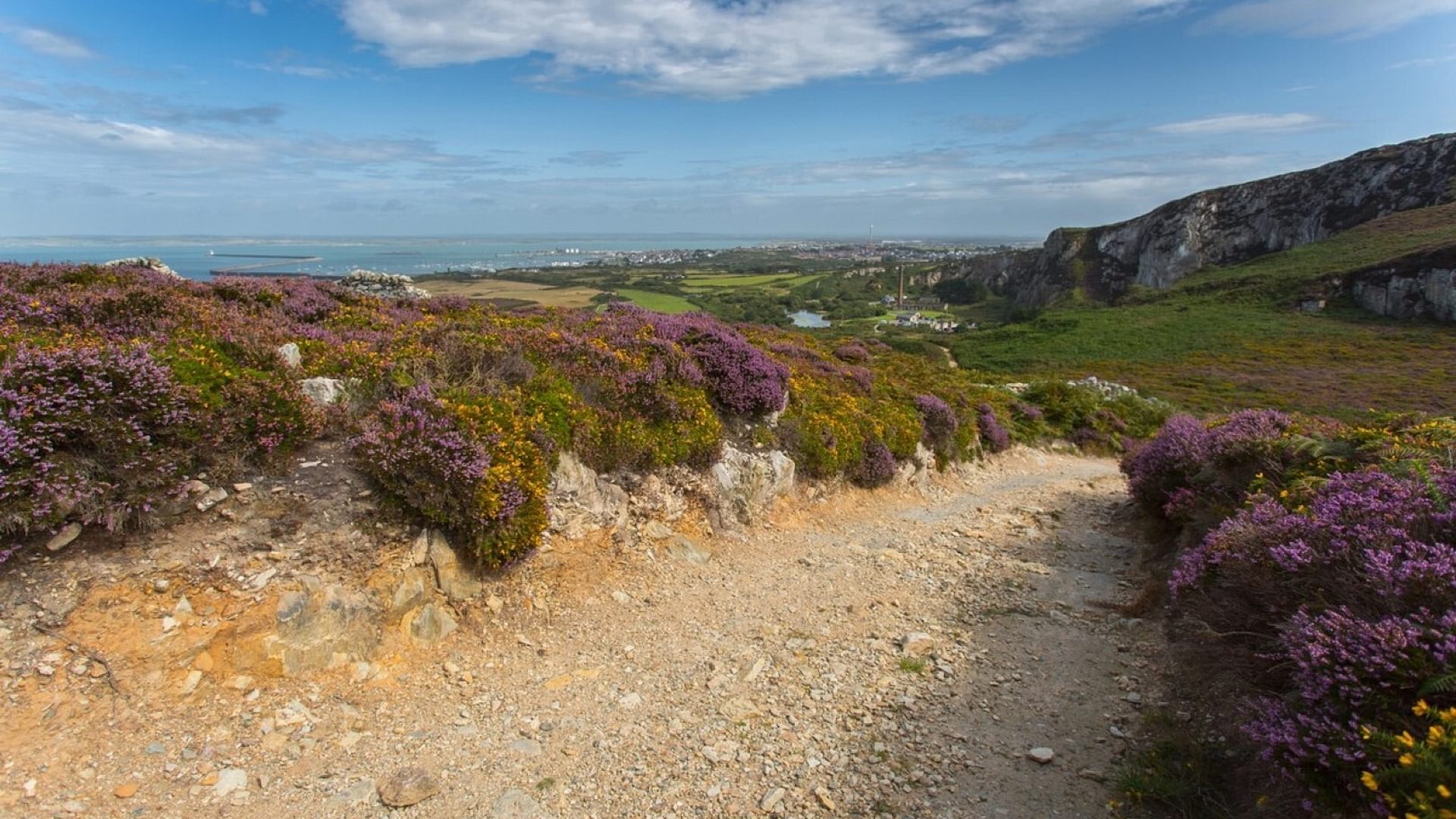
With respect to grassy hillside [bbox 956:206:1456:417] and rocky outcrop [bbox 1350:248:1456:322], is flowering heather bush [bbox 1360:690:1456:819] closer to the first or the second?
grassy hillside [bbox 956:206:1456:417]

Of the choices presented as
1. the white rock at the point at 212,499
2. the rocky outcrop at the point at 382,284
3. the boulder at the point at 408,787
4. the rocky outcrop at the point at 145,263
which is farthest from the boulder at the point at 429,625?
the rocky outcrop at the point at 145,263

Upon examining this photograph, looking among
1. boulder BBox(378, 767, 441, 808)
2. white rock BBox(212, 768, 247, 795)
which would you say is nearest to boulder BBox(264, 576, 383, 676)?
white rock BBox(212, 768, 247, 795)

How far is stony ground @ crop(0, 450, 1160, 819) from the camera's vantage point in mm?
5211

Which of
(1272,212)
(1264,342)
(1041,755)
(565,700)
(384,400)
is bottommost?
(1264,342)

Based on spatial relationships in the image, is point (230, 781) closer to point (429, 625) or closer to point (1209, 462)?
point (429, 625)

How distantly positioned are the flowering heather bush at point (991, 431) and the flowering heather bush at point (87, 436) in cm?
1927

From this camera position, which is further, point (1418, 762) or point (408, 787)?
point (408, 787)

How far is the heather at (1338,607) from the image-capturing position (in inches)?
151

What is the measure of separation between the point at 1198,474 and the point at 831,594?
663 cm

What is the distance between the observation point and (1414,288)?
82.3 meters

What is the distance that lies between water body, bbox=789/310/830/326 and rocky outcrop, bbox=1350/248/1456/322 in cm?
7366

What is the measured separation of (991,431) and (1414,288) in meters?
101

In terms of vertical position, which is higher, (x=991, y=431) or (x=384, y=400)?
(x=384, y=400)

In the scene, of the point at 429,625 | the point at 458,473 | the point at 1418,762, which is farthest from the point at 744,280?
the point at 1418,762
